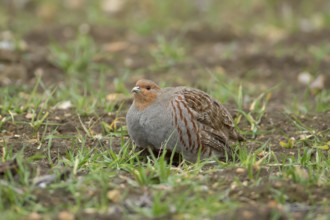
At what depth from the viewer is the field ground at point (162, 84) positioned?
4.20m

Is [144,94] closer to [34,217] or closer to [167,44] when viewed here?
[34,217]

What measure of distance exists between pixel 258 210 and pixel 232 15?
332 inches

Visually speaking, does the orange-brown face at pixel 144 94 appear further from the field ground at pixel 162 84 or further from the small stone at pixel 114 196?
the small stone at pixel 114 196

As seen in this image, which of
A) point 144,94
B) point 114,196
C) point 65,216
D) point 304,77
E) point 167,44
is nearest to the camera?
point 65,216

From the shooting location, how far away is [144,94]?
18.3 ft

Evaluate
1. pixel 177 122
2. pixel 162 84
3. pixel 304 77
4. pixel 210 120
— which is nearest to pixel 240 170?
pixel 177 122

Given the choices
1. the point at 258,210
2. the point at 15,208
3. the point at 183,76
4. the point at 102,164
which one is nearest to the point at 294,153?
the point at 102,164

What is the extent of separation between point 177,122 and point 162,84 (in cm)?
143

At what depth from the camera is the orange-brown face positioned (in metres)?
5.55

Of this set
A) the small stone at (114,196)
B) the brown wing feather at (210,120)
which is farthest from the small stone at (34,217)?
the brown wing feather at (210,120)

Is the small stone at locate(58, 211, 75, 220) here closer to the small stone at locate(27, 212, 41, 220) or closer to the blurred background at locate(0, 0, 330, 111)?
the small stone at locate(27, 212, 41, 220)

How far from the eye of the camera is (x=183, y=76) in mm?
8594

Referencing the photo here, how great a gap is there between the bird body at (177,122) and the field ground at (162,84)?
0.51ft

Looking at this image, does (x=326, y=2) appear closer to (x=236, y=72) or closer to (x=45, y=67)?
(x=236, y=72)
